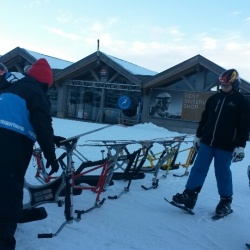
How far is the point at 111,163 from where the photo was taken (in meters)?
4.11

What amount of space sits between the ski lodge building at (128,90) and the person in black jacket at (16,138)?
47.0 feet

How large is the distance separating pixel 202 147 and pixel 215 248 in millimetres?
1316

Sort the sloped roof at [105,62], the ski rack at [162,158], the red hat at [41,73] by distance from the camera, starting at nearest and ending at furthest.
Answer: the red hat at [41,73]
the ski rack at [162,158]
the sloped roof at [105,62]

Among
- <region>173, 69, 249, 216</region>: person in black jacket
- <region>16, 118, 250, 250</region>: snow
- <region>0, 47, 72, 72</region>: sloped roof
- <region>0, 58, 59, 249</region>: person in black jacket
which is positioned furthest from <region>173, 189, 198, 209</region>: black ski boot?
<region>0, 47, 72, 72</region>: sloped roof

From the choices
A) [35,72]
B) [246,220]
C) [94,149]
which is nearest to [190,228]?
[246,220]

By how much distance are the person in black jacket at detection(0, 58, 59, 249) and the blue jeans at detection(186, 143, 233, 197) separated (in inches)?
86.1

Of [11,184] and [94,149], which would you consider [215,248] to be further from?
[94,149]

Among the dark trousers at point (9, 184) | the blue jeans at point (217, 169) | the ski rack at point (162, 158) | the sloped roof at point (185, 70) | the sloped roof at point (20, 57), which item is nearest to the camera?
the dark trousers at point (9, 184)

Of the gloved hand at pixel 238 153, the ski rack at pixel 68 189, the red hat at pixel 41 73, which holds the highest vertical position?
the red hat at pixel 41 73

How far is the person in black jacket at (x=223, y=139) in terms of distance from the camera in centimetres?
385

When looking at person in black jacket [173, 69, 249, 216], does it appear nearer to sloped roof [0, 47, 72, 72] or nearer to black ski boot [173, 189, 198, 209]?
black ski boot [173, 189, 198, 209]

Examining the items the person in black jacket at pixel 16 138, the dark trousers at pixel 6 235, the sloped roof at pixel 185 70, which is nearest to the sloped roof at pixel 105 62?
the sloped roof at pixel 185 70

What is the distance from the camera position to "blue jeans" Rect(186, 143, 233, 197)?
393 cm

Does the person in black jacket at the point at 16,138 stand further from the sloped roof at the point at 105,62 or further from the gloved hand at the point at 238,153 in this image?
the sloped roof at the point at 105,62
